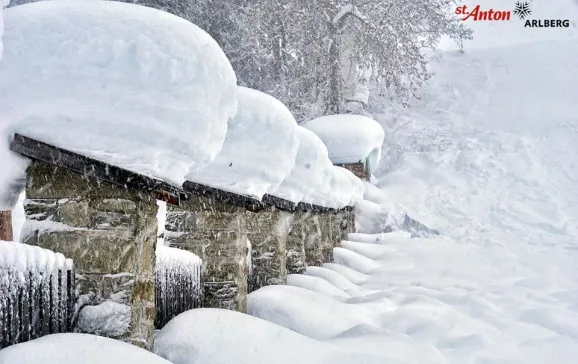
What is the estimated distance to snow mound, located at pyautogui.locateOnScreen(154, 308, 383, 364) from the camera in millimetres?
3486

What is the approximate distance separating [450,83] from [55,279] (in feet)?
91.6

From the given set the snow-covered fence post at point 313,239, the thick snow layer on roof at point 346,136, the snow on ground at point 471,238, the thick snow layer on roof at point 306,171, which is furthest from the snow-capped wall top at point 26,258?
the thick snow layer on roof at point 346,136

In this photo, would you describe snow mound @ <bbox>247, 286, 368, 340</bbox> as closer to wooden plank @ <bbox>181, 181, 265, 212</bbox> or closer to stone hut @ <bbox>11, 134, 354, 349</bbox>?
wooden plank @ <bbox>181, 181, 265, 212</bbox>

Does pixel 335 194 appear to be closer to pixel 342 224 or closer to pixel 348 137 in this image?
pixel 342 224

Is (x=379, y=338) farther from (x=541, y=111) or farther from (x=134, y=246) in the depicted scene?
(x=541, y=111)

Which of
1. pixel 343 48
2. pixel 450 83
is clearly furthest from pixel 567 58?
pixel 343 48

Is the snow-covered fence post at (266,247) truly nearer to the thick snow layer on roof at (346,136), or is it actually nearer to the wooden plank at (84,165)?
the wooden plank at (84,165)

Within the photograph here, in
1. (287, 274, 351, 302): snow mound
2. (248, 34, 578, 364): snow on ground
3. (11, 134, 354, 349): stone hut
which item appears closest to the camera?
(11, 134, 354, 349): stone hut

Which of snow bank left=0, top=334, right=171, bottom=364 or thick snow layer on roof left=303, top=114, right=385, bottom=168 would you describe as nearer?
snow bank left=0, top=334, right=171, bottom=364

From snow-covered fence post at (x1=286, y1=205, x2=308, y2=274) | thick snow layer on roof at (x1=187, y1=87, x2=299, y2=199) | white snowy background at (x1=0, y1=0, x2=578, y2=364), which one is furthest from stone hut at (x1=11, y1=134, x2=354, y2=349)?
snow-covered fence post at (x1=286, y1=205, x2=308, y2=274)

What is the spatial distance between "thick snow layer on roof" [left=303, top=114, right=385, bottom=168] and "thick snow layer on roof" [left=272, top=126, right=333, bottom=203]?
559 centimetres

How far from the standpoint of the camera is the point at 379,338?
4.48 metres

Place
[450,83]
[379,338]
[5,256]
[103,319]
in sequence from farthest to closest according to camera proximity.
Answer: [450,83], [379,338], [103,319], [5,256]

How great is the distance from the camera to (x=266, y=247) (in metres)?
6.10
